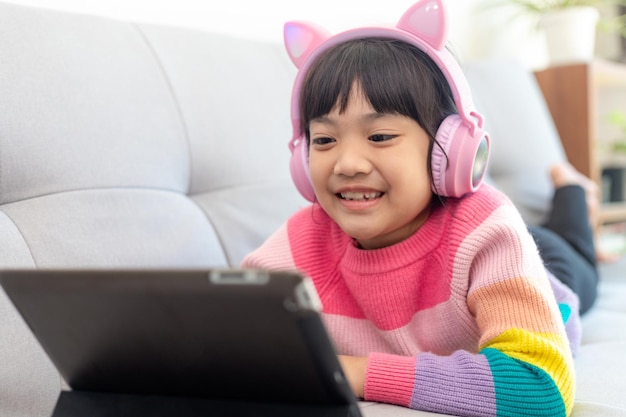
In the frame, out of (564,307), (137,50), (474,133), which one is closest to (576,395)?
(564,307)

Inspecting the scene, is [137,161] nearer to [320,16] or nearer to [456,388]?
[456,388]

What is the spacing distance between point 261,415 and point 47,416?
1.27 feet

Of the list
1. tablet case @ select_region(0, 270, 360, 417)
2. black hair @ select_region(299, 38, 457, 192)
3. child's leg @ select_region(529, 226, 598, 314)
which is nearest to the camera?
tablet case @ select_region(0, 270, 360, 417)

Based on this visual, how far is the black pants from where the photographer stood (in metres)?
1.48

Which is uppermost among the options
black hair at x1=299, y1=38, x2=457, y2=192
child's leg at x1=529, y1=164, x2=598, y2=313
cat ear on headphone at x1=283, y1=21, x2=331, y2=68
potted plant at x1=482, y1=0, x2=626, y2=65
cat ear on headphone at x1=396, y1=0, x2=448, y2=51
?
cat ear on headphone at x1=396, y1=0, x2=448, y2=51

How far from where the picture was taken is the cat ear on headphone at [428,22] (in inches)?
33.8

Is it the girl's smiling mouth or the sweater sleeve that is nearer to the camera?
the sweater sleeve

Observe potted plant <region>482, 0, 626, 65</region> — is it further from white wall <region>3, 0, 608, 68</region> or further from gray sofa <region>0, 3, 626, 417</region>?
gray sofa <region>0, 3, 626, 417</region>

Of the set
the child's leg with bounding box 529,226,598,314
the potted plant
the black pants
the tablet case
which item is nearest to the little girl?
the tablet case

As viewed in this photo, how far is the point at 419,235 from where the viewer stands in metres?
0.98

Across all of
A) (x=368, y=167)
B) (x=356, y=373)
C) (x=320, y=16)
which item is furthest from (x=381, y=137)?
(x=320, y=16)

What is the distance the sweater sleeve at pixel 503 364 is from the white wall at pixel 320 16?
1.45 ft

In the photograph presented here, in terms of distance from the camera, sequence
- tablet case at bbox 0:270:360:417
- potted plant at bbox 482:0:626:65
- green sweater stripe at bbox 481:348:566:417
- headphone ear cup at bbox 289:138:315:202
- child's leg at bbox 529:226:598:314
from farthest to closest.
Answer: potted plant at bbox 482:0:626:65 < child's leg at bbox 529:226:598:314 < headphone ear cup at bbox 289:138:315:202 < green sweater stripe at bbox 481:348:566:417 < tablet case at bbox 0:270:360:417

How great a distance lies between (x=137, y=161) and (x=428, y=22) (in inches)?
21.7
